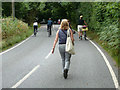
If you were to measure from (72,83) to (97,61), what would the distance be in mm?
3910

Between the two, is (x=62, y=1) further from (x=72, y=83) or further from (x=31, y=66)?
(x=72, y=83)

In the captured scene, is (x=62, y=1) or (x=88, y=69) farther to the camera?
(x=62, y=1)

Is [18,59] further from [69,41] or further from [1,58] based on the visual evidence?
[69,41]

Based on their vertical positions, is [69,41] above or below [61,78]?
above

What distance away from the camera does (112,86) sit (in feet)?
24.0

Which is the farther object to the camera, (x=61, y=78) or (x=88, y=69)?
(x=88, y=69)

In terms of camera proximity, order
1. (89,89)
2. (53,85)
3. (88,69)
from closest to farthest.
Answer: (89,89), (53,85), (88,69)

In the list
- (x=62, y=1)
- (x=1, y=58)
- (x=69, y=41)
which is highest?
(x=62, y=1)

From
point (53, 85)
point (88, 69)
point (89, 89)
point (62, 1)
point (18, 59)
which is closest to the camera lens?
point (89, 89)

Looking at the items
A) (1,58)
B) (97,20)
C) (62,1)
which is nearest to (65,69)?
(1,58)

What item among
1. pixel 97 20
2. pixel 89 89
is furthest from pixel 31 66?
pixel 97 20

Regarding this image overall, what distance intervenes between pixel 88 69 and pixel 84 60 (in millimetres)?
1999

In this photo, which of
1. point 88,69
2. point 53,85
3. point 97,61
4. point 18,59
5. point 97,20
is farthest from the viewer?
point 97,20

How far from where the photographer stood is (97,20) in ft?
64.5
